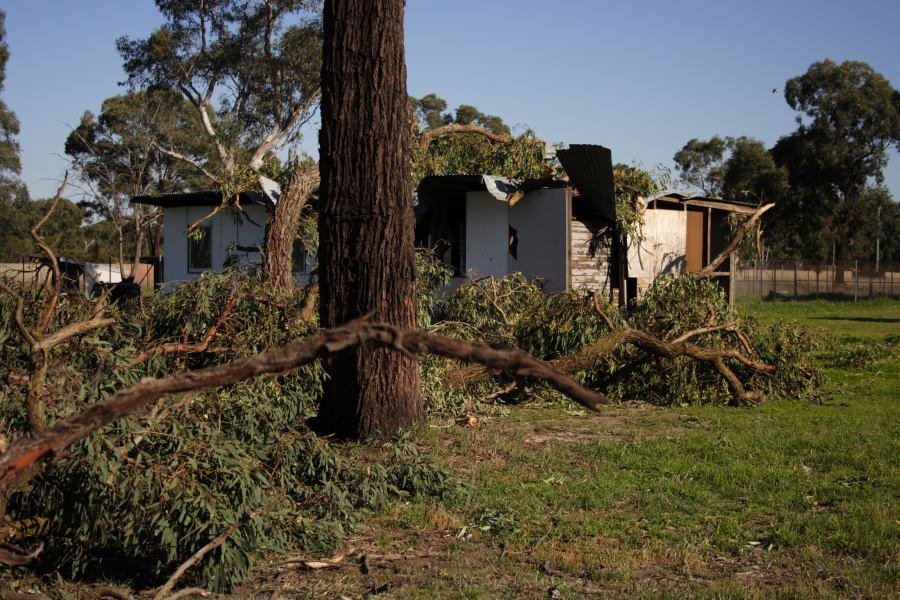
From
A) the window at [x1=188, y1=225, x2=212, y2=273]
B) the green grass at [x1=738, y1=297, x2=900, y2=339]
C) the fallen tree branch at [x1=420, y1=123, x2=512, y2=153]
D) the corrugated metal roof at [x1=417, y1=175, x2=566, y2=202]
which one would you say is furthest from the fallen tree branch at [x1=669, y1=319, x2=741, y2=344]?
the window at [x1=188, y1=225, x2=212, y2=273]

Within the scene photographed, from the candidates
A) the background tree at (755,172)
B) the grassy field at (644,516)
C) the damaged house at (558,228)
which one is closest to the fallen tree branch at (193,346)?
the grassy field at (644,516)

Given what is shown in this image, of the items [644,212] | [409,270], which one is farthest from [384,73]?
[644,212]

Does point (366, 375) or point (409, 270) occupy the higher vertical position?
point (409, 270)

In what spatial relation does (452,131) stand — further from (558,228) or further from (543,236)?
(558,228)

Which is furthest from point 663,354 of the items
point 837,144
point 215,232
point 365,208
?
point 837,144

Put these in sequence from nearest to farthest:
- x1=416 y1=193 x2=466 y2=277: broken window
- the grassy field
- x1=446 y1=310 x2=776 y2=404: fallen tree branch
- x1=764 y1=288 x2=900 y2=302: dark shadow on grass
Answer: the grassy field → x1=446 y1=310 x2=776 y2=404: fallen tree branch → x1=416 y1=193 x2=466 y2=277: broken window → x1=764 y1=288 x2=900 y2=302: dark shadow on grass

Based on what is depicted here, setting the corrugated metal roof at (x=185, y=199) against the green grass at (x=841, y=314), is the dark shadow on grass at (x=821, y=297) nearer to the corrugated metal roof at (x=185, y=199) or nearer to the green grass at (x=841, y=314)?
the green grass at (x=841, y=314)

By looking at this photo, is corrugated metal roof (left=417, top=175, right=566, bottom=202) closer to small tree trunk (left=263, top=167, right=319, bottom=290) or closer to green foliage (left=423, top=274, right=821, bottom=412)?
green foliage (left=423, top=274, right=821, bottom=412)

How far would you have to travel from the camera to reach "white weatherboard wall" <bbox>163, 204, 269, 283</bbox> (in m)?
19.1

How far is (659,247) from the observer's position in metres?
17.0

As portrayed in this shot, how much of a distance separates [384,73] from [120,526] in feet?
14.9

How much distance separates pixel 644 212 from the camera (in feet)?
52.7

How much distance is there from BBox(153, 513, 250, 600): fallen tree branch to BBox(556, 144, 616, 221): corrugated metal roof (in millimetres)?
10990

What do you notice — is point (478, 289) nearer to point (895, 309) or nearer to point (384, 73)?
point (384, 73)
